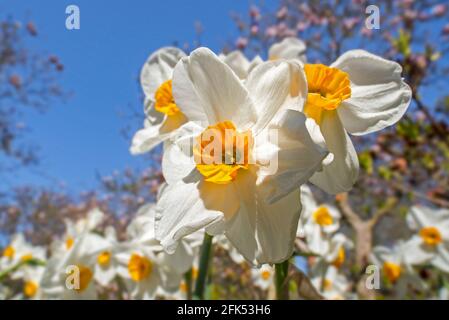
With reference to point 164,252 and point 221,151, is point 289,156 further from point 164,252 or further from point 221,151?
point 164,252

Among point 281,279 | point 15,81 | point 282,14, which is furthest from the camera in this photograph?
point 15,81

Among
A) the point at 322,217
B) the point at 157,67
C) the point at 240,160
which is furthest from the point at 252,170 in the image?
the point at 322,217

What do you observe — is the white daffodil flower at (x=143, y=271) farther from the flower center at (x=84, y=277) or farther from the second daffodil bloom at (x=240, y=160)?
the second daffodil bloom at (x=240, y=160)

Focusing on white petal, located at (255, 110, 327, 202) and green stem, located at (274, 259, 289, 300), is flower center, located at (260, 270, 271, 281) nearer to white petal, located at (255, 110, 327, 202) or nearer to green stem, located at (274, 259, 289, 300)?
green stem, located at (274, 259, 289, 300)

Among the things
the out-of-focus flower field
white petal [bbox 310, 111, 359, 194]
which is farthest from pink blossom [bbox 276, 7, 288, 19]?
white petal [bbox 310, 111, 359, 194]

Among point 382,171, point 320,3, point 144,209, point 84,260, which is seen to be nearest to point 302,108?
point 144,209

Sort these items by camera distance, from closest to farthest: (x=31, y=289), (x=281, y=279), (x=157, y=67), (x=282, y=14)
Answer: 1. (x=281, y=279)
2. (x=157, y=67)
3. (x=31, y=289)
4. (x=282, y=14)
